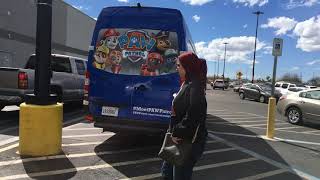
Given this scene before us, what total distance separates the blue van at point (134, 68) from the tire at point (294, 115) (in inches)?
348

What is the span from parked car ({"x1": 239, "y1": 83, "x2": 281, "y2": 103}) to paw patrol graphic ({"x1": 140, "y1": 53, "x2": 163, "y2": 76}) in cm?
2465

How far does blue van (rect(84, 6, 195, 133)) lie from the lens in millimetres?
8203

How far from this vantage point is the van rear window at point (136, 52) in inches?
329

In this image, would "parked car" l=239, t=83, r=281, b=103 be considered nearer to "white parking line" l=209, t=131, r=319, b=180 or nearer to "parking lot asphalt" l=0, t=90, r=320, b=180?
"parking lot asphalt" l=0, t=90, r=320, b=180

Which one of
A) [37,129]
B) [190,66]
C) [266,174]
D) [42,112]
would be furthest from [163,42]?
[190,66]

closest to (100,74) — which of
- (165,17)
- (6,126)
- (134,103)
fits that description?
(134,103)

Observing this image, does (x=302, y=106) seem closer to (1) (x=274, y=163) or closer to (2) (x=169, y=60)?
(1) (x=274, y=163)

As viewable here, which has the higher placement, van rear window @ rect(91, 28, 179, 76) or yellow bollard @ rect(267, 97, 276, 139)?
van rear window @ rect(91, 28, 179, 76)

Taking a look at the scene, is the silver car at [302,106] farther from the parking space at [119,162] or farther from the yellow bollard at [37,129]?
the yellow bollard at [37,129]

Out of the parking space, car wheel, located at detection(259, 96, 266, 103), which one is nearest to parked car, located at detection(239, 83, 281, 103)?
car wheel, located at detection(259, 96, 266, 103)

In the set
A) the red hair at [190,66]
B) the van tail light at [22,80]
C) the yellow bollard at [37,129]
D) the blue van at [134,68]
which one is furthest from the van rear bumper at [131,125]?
the van tail light at [22,80]

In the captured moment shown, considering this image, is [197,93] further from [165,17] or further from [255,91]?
[255,91]

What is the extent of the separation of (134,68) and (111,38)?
72 centimetres

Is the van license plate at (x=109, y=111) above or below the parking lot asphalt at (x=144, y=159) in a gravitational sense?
above
